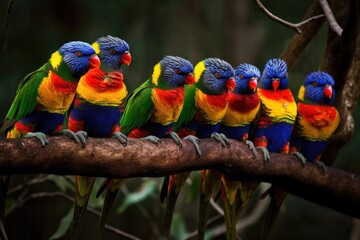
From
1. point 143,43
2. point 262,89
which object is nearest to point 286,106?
point 262,89

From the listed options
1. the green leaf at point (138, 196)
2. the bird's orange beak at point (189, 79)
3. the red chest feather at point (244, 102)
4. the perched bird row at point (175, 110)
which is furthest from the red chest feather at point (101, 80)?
the green leaf at point (138, 196)

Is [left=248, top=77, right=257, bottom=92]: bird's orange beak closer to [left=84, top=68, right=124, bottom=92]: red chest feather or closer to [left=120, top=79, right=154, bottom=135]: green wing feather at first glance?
[left=120, top=79, right=154, bottom=135]: green wing feather

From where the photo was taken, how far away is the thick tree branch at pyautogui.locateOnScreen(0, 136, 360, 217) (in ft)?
7.07

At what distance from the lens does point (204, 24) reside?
19.0ft

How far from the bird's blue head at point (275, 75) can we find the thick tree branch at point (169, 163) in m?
0.40

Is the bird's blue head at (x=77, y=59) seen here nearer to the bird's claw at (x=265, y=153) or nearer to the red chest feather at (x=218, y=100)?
the red chest feather at (x=218, y=100)

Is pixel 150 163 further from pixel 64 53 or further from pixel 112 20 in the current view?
pixel 112 20

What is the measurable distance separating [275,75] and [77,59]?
3.85 ft

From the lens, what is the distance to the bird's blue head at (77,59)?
2559mm

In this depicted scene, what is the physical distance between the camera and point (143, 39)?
5.54 m

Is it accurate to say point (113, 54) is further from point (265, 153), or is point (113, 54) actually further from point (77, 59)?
point (265, 153)

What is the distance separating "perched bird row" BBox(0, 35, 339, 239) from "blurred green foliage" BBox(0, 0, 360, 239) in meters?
2.39

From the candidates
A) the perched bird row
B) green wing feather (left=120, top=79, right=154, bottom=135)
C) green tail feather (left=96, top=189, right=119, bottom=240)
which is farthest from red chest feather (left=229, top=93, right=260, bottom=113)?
green tail feather (left=96, top=189, right=119, bottom=240)

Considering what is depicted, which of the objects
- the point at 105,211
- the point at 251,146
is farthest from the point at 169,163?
the point at 251,146
